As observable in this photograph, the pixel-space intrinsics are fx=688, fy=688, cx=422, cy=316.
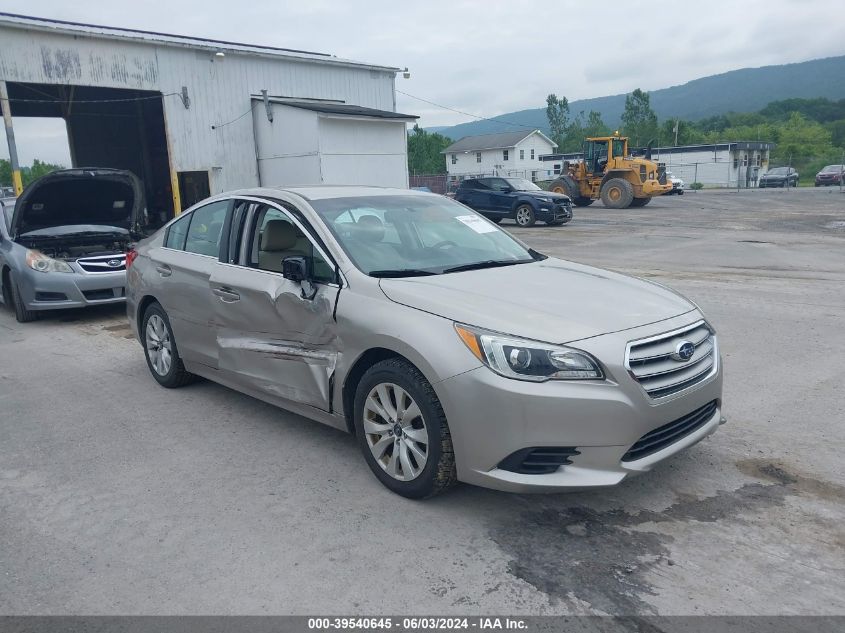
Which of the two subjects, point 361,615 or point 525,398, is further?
point 525,398

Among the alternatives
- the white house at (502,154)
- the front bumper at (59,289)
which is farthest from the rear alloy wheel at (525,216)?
the white house at (502,154)

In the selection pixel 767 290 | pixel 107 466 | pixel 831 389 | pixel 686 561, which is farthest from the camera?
pixel 767 290

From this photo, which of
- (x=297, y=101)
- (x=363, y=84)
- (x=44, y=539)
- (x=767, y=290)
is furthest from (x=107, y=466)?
(x=363, y=84)

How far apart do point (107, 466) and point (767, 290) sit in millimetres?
8554

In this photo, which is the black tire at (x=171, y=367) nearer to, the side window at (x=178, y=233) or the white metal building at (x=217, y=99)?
the side window at (x=178, y=233)

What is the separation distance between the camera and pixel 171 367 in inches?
225

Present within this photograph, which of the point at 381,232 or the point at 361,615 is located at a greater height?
the point at 381,232

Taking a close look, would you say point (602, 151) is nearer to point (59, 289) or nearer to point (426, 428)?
point (59, 289)

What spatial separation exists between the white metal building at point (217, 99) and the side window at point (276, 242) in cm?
1602

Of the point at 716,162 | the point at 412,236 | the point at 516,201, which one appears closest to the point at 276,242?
the point at 412,236

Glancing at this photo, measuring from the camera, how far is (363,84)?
90.8 feet

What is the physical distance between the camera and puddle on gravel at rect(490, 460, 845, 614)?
2.87 meters

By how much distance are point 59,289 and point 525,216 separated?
1648 centimetres

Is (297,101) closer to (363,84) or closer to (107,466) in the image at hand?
(363,84)
